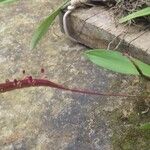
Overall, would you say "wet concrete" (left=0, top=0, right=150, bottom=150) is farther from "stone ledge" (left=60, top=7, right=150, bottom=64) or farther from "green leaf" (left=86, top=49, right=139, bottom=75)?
"green leaf" (left=86, top=49, right=139, bottom=75)

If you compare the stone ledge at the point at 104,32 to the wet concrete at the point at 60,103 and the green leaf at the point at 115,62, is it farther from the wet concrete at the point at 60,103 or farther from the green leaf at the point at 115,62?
the green leaf at the point at 115,62

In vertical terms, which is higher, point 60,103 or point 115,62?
point 115,62

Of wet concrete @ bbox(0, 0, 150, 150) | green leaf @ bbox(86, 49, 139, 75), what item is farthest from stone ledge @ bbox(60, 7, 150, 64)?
green leaf @ bbox(86, 49, 139, 75)

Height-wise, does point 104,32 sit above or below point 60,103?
above

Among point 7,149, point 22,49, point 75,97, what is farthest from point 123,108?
point 22,49

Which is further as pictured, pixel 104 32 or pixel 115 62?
pixel 104 32

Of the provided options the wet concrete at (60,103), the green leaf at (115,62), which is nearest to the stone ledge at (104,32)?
the wet concrete at (60,103)
